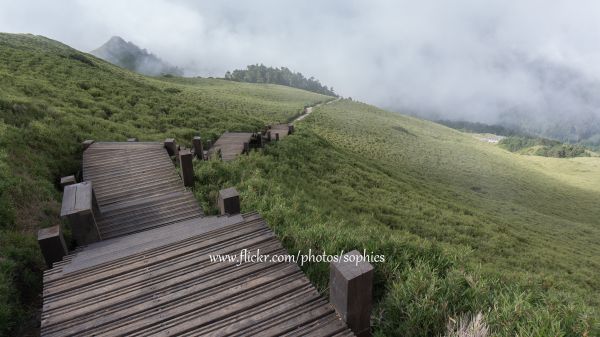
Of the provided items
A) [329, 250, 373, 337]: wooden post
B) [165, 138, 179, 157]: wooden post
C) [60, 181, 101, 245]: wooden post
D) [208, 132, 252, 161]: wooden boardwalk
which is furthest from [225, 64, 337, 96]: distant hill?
[329, 250, 373, 337]: wooden post

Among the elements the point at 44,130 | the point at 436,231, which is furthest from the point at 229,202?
the point at 436,231

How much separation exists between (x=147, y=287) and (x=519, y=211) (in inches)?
1077

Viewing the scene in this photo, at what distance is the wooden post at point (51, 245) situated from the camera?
14.5 ft

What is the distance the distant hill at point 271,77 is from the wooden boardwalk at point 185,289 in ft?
471

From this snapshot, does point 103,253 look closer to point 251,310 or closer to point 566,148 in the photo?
point 251,310

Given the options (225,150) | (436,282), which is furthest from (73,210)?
(225,150)

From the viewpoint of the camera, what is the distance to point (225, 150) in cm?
1510

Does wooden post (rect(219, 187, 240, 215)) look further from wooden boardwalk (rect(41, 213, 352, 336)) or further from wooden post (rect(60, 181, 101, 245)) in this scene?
wooden post (rect(60, 181, 101, 245))

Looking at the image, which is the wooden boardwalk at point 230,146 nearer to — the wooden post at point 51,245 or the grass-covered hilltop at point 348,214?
the grass-covered hilltop at point 348,214

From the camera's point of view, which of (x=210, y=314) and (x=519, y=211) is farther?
(x=519, y=211)

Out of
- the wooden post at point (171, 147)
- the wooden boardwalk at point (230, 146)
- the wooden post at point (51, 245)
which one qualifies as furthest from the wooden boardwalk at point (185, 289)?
the wooden boardwalk at point (230, 146)

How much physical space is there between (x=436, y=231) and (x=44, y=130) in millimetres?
14834

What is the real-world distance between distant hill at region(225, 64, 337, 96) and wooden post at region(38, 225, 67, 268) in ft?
471

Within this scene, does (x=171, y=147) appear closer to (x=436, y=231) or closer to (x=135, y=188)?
(x=135, y=188)
